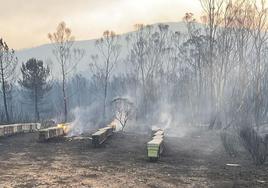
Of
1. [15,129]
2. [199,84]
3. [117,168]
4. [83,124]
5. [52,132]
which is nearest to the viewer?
[117,168]

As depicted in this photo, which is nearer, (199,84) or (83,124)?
(83,124)

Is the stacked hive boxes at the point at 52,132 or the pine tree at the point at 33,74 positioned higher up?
the pine tree at the point at 33,74

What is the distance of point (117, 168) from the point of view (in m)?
14.4

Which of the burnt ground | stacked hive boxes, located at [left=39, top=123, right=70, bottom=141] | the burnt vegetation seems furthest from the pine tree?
the burnt ground

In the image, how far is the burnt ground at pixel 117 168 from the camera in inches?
473

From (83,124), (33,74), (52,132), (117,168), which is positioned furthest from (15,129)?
(33,74)

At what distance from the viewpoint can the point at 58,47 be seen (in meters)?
55.6

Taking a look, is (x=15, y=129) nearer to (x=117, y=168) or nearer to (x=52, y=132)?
(x=52, y=132)

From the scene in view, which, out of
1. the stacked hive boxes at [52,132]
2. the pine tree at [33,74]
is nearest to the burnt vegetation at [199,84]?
the pine tree at [33,74]

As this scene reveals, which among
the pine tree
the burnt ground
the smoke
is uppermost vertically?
the pine tree

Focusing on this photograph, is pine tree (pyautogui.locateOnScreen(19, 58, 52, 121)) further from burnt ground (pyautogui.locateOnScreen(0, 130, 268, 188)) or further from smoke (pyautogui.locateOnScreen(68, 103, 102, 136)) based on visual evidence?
burnt ground (pyautogui.locateOnScreen(0, 130, 268, 188))

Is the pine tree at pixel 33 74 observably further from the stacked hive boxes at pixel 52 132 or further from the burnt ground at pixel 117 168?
the burnt ground at pixel 117 168

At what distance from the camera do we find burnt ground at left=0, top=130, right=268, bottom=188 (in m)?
12.0

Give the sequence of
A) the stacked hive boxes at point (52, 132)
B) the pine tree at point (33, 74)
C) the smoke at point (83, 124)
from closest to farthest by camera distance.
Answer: the stacked hive boxes at point (52, 132) → the smoke at point (83, 124) → the pine tree at point (33, 74)
